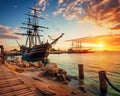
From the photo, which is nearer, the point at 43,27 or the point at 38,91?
the point at 38,91

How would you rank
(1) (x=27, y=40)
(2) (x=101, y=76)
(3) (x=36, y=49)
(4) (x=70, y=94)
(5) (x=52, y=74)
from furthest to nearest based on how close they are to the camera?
(1) (x=27, y=40) → (3) (x=36, y=49) → (5) (x=52, y=74) → (2) (x=101, y=76) → (4) (x=70, y=94)

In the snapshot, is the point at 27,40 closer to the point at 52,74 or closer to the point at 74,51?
the point at 52,74

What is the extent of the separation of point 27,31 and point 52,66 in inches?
2214

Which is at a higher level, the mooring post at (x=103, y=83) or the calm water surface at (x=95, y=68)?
the mooring post at (x=103, y=83)

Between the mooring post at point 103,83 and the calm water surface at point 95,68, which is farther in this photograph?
the calm water surface at point 95,68

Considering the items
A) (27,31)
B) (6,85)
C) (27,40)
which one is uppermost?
(27,31)

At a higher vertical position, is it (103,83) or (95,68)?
(103,83)

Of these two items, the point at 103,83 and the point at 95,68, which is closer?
the point at 103,83

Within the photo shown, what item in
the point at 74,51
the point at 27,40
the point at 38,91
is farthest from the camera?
the point at 74,51

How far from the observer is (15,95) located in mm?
5117

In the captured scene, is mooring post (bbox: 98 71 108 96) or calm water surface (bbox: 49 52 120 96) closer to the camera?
mooring post (bbox: 98 71 108 96)

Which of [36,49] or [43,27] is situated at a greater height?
[43,27]

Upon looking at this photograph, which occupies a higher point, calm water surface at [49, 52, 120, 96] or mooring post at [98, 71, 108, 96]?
mooring post at [98, 71, 108, 96]

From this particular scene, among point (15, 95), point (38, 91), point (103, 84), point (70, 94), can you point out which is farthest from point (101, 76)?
point (15, 95)
